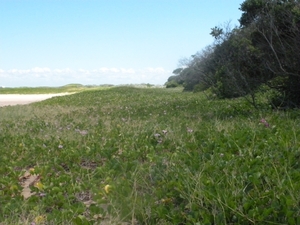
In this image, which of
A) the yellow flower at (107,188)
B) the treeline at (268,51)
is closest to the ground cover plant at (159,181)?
the yellow flower at (107,188)

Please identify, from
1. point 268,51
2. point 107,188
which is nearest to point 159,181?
point 107,188

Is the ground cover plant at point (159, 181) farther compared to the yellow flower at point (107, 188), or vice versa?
the yellow flower at point (107, 188)

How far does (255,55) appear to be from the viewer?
1077 cm

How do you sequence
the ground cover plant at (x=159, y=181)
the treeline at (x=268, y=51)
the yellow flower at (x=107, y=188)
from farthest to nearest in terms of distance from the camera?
the treeline at (x=268, y=51)
the yellow flower at (x=107, y=188)
the ground cover plant at (x=159, y=181)

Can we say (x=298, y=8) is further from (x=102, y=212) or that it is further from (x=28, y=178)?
(x=102, y=212)

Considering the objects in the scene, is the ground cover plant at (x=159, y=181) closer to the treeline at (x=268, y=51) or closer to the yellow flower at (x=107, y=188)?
the yellow flower at (x=107, y=188)

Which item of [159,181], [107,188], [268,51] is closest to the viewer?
[107,188]

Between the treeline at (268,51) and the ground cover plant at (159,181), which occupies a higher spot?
the treeline at (268,51)

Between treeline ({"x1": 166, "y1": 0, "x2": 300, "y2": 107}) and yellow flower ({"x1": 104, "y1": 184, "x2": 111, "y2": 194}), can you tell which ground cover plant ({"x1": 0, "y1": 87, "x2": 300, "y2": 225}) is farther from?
treeline ({"x1": 166, "y1": 0, "x2": 300, "y2": 107})

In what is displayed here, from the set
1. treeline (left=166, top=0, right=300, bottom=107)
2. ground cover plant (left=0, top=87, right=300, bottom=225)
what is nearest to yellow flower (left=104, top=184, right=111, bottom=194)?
ground cover plant (left=0, top=87, right=300, bottom=225)

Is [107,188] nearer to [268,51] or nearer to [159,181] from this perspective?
[159,181]

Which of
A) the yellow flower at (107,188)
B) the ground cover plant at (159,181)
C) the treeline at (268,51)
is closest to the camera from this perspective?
the ground cover plant at (159,181)

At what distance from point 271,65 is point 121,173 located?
6.49m

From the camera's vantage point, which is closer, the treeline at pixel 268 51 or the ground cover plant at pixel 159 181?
the ground cover plant at pixel 159 181
